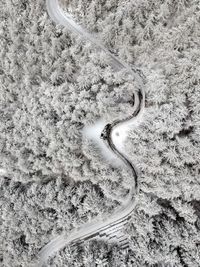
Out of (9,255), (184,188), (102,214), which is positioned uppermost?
(184,188)

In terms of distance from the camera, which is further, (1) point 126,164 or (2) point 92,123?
(1) point 126,164

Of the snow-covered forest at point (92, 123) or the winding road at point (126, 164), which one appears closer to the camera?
the snow-covered forest at point (92, 123)

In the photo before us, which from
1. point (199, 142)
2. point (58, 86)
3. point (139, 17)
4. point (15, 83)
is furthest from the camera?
point (15, 83)

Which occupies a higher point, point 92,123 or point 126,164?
point 92,123

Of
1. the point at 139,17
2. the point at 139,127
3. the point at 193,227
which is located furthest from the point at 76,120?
the point at 193,227

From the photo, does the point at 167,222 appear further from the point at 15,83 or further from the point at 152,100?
the point at 15,83
